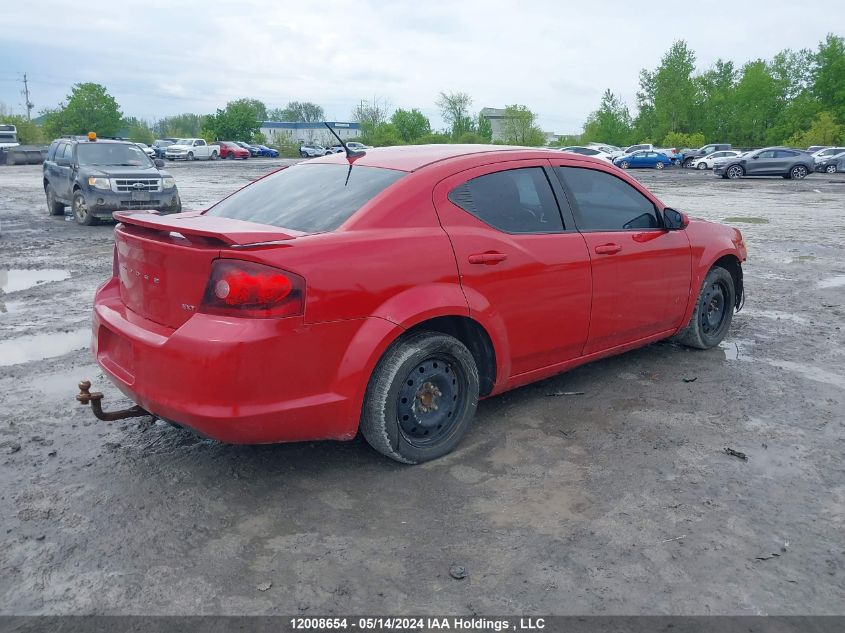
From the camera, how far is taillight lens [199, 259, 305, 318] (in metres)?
3.15

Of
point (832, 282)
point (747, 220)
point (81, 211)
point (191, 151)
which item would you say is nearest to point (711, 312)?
point (832, 282)

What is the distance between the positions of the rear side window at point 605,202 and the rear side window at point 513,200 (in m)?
0.21

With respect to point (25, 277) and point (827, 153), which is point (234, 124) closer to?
point (827, 153)

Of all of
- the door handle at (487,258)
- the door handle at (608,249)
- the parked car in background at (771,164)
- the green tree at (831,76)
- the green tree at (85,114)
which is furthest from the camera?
the green tree at (85,114)

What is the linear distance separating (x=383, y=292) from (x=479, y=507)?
1.10 metres

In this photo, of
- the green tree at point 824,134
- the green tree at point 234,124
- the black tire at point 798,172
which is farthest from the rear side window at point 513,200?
the green tree at point 234,124

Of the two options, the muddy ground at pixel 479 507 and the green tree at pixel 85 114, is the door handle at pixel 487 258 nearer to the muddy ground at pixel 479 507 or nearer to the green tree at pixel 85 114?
the muddy ground at pixel 479 507

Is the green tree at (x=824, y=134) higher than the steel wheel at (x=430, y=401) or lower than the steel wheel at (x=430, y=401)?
higher

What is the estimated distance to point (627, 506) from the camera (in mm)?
3350

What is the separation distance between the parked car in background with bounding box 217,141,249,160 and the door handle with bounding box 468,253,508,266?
61.9 m

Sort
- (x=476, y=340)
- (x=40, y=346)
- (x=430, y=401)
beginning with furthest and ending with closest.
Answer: (x=40, y=346) < (x=476, y=340) < (x=430, y=401)

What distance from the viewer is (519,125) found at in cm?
8988

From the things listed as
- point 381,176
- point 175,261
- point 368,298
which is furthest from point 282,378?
point 381,176

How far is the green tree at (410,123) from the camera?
102938 millimetres
